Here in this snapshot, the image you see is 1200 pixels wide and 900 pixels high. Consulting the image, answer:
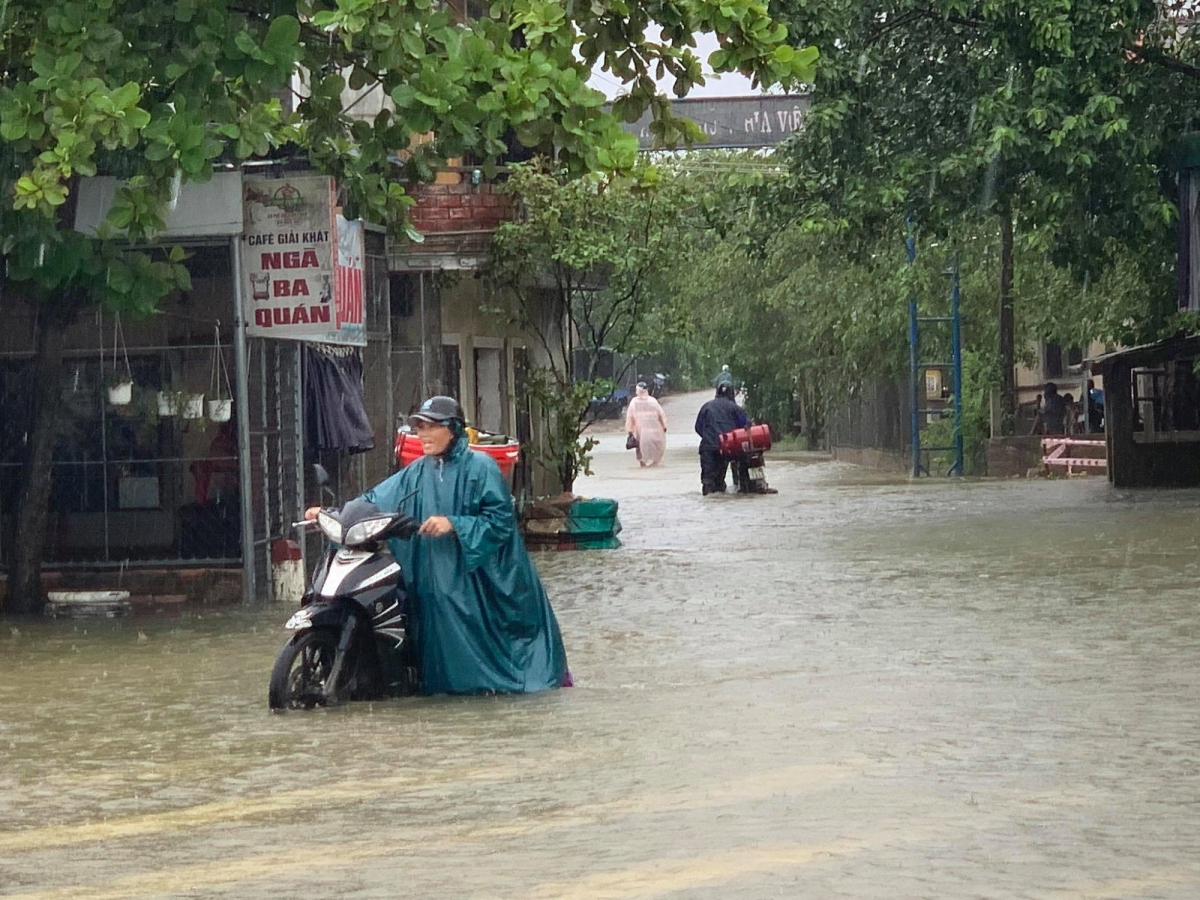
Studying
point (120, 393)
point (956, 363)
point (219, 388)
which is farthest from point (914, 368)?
point (120, 393)

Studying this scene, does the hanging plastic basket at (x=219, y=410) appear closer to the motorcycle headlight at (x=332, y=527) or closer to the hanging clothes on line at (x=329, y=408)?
the hanging clothes on line at (x=329, y=408)

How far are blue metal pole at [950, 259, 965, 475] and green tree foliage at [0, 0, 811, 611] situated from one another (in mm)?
21978

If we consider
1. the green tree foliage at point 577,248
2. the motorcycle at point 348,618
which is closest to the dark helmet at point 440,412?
the motorcycle at point 348,618

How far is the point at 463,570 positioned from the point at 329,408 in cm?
801

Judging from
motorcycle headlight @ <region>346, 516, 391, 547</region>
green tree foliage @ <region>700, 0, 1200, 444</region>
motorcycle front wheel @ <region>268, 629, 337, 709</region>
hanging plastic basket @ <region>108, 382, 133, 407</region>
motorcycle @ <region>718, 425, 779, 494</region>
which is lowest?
motorcycle front wheel @ <region>268, 629, 337, 709</region>

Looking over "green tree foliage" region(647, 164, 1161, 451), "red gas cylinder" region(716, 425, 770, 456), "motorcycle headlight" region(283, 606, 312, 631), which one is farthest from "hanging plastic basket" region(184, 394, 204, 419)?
"red gas cylinder" region(716, 425, 770, 456)

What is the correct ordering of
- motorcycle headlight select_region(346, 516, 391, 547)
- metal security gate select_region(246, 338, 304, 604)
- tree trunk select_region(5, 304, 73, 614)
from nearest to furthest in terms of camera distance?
motorcycle headlight select_region(346, 516, 391, 547) → tree trunk select_region(5, 304, 73, 614) → metal security gate select_region(246, 338, 304, 604)

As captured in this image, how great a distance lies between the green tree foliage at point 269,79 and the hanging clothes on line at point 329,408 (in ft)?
11.9

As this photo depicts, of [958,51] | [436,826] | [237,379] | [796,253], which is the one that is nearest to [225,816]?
[436,826]

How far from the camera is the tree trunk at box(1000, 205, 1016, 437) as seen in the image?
118 ft

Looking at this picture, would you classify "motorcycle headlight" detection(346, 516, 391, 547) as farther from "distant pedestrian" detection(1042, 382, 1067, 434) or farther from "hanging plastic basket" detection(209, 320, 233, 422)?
"distant pedestrian" detection(1042, 382, 1067, 434)

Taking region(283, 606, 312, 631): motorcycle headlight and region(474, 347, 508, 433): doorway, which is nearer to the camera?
region(283, 606, 312, 631): motorcycle headlight

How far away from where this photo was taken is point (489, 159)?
551 inches

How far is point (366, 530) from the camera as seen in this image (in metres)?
10.2
